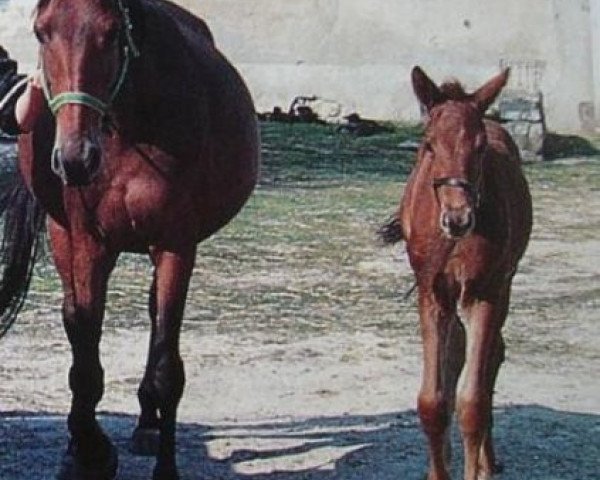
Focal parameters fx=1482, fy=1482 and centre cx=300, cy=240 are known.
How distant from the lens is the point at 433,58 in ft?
60.3

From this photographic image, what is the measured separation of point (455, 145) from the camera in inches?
174

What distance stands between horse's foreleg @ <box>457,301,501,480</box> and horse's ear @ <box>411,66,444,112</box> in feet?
2.19

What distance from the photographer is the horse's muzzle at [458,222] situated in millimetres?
4277

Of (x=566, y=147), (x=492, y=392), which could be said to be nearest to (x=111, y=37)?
(x=492, y=392)

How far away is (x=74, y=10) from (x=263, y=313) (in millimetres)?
4266

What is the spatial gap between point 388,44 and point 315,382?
1194 centimetres

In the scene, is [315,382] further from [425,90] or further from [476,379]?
[425,90]

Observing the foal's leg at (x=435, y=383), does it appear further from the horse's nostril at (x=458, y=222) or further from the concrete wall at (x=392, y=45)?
the concrete wall at (x=392, y=45)

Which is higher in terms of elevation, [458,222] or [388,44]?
[388,44]

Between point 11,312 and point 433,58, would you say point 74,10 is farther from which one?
point 433,58

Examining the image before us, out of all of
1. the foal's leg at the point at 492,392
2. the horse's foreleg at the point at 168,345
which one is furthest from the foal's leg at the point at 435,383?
the horse's foreleg at the point at 168,345

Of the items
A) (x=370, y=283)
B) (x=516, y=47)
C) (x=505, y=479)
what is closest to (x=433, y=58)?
(x=516, y=47)

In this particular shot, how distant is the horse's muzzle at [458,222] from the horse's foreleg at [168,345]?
3.40ft

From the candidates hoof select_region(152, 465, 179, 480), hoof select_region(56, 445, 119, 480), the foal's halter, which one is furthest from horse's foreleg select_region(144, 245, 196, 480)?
Result: the foal's halter
